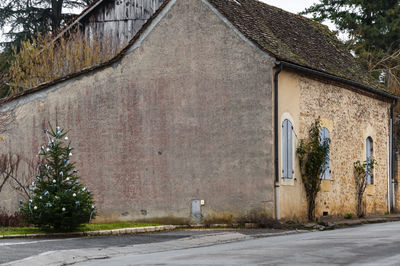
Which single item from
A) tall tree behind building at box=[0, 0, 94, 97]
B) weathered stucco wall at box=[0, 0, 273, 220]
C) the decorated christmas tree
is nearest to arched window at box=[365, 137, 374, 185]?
weathered stucco wall at box=[0, 0, 273, 220]

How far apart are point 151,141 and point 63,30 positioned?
10.5 m

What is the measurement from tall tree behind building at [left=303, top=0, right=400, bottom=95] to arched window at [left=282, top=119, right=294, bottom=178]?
16.6m

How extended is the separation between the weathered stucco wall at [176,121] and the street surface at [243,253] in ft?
15.1

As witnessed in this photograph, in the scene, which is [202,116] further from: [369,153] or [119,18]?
[119,18]

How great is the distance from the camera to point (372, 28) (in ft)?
125

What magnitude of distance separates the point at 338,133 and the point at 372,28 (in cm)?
1755

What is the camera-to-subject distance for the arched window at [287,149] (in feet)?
64.1

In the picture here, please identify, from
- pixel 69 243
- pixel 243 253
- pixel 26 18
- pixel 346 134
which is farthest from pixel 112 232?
pixel 26 18

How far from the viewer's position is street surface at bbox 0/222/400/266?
10336 mm

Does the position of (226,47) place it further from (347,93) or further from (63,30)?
(63,30)

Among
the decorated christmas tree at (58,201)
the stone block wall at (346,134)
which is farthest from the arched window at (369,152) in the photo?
the decorated christmas tree at (58,201)

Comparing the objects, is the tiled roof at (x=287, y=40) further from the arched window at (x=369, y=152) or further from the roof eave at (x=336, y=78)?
the arched window at (x=369, y=152)

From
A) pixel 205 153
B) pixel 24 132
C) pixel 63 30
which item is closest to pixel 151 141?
pixel 205 153

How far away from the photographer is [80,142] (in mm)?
21844
